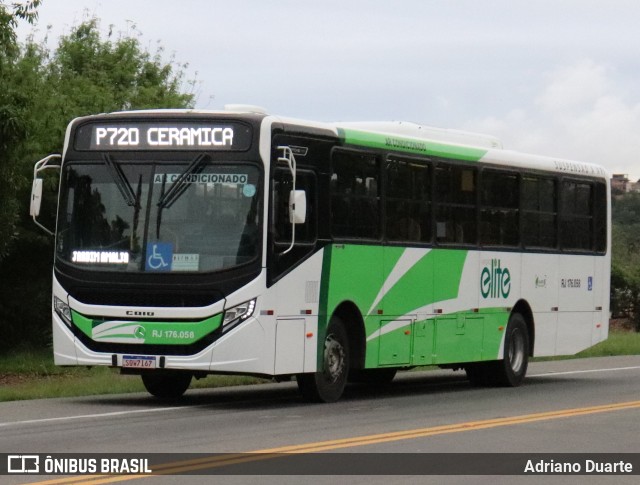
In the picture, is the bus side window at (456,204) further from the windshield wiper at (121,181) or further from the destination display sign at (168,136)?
the windshield wiper at (121,181)

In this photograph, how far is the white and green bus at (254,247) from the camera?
54.6 feet

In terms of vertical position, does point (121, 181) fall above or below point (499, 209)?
below

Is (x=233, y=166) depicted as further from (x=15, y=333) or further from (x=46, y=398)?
(x=15, y=333)

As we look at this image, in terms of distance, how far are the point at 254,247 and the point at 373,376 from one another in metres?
6.12

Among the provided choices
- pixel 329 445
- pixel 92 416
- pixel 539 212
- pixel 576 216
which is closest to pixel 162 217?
pixel 92 416

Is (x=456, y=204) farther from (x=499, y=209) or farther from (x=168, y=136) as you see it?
(x=168, y=136)

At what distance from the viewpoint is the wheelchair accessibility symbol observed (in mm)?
16750

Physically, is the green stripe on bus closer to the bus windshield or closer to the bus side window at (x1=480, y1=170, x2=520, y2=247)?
the bus side window at (x1=480, y1=170, x2=520, y2=247)

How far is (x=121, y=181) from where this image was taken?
1714 centimetres

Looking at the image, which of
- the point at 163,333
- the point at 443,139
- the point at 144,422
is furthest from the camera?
the point at 443,139

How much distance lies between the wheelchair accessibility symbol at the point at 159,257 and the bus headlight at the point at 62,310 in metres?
1.12

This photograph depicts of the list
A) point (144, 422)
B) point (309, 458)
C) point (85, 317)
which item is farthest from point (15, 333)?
point (309, 458)

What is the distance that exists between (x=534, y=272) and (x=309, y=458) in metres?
11.2
